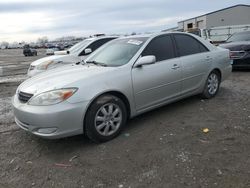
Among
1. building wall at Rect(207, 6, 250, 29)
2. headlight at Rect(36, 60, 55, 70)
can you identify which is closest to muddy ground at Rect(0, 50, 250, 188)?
headlight at Rect(36, 60, 55, 70)

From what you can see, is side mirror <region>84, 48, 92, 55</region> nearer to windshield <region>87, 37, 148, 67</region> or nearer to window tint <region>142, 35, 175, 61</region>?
windshield <region>87, 37, 148, 67</region>

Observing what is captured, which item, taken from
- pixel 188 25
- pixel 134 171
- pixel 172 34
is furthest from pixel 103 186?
pixel 188 25

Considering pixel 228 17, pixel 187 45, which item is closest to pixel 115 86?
pixel 187 45

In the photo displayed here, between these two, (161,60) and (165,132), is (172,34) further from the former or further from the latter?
(165,132)

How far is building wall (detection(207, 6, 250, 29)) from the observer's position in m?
50.6

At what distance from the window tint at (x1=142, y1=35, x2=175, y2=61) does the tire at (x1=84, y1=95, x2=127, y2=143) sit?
115 cm

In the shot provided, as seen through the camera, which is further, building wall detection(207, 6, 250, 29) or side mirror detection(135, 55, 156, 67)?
building wall detection(207, 6, 250, 29)

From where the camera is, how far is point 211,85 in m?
6.17

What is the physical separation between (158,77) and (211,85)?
6.30 ft

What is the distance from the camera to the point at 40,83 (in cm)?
420

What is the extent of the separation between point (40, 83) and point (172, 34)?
9.07ft

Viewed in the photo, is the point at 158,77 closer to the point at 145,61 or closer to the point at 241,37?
the point at 145,61

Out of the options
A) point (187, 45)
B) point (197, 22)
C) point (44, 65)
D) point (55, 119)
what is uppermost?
point (197, 22)

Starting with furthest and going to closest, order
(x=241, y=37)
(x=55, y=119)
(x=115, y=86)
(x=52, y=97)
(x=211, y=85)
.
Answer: (x=241, y=37) < (x=211, y=85) < (x=115, y=86) < (x=52, y=97) < (x=55, y=119)
